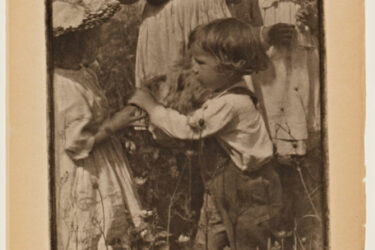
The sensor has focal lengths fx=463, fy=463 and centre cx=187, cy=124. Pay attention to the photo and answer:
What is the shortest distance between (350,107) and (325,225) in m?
0.39

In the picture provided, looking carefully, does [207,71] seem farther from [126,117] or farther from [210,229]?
[210,229]

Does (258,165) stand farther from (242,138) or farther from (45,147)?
(45,147)

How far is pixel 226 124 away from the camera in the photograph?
1485mm

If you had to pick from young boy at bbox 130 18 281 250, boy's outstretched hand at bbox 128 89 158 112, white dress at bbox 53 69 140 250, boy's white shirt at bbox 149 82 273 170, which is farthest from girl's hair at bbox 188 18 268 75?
white dress at bbox 53 69 140 250

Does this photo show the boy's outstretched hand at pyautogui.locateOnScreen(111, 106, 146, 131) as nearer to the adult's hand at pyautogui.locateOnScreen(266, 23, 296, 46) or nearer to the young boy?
the young boy

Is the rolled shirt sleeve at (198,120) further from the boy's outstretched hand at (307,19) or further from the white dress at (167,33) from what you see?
the boy's outstretched hand at (307,19)

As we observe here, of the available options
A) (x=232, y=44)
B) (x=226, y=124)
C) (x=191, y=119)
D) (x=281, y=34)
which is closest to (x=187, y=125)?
(x=191, y=119)

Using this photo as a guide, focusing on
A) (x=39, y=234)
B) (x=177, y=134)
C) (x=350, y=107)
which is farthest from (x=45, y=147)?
(x=350, y=107)

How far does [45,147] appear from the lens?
1.49 m

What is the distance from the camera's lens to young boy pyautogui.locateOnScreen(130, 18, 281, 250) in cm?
148

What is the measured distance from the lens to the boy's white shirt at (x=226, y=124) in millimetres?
1484

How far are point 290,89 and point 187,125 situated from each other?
352mm

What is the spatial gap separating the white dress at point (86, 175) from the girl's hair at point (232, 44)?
0.37 m

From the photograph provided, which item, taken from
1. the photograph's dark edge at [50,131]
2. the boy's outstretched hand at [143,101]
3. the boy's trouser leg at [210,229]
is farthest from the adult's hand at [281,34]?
the photograph's dark edge at [50,131]
